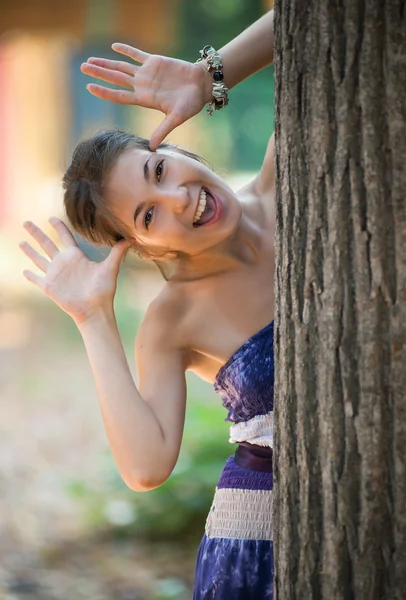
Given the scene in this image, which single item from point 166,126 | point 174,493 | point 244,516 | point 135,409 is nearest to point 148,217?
point 166,126

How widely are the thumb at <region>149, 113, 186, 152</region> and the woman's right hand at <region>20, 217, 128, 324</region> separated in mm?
261

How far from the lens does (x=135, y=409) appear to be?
186 cm

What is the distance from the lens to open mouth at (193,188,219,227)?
196 centimetres

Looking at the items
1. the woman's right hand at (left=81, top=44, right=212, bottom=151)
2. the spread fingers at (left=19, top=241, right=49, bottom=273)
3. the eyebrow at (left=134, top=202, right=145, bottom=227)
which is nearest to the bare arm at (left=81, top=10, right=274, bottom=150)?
the woman's right hand at (left=81, top=44, right=212, bottom=151)

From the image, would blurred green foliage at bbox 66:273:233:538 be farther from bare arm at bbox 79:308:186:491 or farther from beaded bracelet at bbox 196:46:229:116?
beaded bracelet at bbox 196:46:229:116

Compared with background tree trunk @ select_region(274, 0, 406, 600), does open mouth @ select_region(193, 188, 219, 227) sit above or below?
above

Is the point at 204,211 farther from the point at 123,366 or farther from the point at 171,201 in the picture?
the point at 123,366

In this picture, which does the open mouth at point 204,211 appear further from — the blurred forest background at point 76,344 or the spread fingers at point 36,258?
the blurred forest background at point 76,344

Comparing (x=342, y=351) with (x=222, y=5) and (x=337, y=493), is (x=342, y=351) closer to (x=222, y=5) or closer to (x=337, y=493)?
(x=337, y=493)

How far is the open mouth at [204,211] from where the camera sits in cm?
196

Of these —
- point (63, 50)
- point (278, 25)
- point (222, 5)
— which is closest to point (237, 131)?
point (222, 5)

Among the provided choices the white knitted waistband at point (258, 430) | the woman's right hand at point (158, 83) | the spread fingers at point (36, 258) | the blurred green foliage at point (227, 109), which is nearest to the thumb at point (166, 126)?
the woman's right hand at point (158, 83)

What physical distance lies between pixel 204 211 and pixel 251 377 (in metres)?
0.39

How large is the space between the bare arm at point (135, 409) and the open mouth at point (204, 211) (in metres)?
0.30
